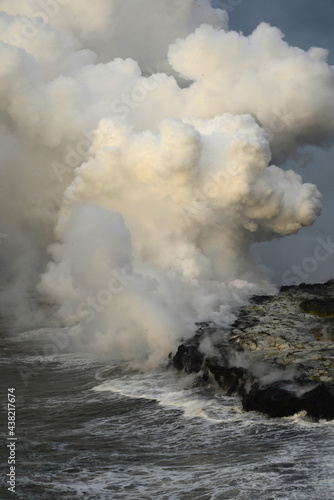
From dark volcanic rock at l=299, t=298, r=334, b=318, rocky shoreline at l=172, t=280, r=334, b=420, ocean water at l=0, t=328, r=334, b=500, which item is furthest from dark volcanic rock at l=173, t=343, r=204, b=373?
dark volcanic rock at l=299, t=298, r=334, b=318

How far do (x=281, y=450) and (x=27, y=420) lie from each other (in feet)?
49.9

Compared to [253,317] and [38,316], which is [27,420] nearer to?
[253,317]

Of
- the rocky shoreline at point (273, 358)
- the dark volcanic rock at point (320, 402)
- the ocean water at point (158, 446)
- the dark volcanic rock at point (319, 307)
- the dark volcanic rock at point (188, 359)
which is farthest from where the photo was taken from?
the dark volcanic rock at point (319, 307)

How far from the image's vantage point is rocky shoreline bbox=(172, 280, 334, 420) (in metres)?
27.1

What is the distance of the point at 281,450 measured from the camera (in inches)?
870

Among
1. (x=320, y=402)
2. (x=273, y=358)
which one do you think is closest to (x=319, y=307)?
(x=273, y=358)

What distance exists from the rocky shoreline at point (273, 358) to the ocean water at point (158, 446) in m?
0.95

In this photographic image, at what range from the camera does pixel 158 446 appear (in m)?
24.2

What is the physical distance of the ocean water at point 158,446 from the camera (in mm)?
19039

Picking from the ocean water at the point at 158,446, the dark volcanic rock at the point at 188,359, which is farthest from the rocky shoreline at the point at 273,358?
the ocean water at the point at 158,446

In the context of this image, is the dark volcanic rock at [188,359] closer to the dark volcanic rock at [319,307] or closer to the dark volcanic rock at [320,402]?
the dark volcanic rock at [320,402]

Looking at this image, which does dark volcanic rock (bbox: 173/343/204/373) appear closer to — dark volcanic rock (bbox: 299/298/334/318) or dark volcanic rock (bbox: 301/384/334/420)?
dark volcanic rock (bbox: 301/384/334/420)

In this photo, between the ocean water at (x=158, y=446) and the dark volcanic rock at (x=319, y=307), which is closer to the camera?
the ocean water at (x=158, y=446)

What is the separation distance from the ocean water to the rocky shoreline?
0.95 m
